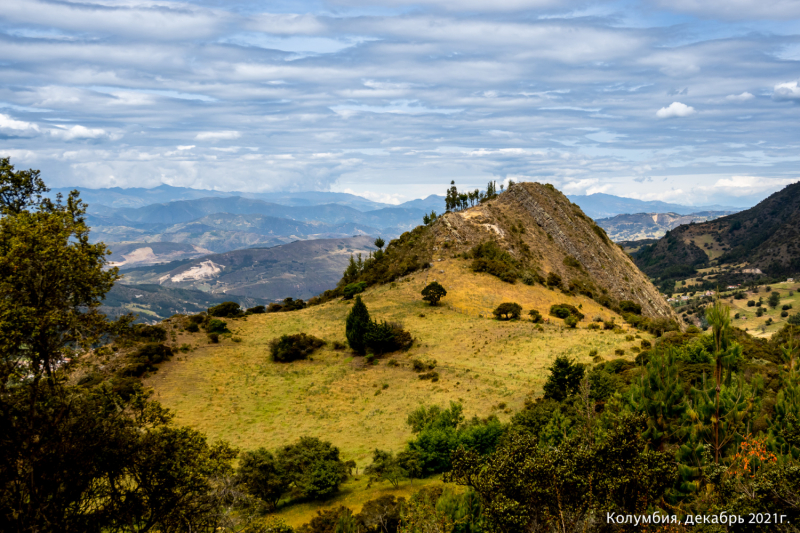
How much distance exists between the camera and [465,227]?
80.0m

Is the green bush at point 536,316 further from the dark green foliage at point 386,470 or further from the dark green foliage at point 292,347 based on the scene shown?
the dark green foliage at point 386,470

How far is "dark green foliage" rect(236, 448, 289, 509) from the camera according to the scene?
24.2m

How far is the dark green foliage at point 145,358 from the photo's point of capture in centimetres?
4031

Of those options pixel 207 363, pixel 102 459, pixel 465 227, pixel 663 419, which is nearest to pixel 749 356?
pixel 663 419

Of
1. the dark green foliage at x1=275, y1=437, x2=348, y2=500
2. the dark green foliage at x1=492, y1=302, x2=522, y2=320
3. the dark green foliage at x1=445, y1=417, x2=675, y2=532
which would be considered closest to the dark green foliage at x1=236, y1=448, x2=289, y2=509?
the dark green foliage at x1=275, y1=437, x2=348, y2=500

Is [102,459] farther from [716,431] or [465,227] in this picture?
[465,227]

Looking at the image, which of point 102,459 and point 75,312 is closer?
point 102,459

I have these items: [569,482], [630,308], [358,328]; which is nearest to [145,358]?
[358,328]

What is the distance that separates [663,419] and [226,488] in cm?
1481

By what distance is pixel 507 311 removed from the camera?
2138 inches

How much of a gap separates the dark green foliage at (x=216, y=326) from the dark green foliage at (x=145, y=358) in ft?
21.4

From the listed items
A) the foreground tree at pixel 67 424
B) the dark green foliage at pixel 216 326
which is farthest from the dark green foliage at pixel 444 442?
the dark green foliage at pixel 216 326

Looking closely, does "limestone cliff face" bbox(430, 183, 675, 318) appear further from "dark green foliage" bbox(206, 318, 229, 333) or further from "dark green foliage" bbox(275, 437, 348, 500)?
"dark green foliage" bbox(275, 437, 348, 500)

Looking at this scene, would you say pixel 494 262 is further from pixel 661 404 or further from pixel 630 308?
pixel 661 404
